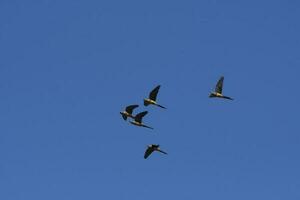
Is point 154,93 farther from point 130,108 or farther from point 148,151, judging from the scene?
point 148,151

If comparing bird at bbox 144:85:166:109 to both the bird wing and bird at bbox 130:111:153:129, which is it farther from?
the bird wing

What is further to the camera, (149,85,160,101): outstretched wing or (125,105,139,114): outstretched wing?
(125,105,139,114): outstretched wing

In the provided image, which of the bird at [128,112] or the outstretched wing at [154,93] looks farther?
the bird at [128,112]

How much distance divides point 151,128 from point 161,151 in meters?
6.80

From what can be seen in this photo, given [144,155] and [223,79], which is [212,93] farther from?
[144,155]

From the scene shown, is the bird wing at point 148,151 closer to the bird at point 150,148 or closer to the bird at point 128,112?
the bird at point 150,148

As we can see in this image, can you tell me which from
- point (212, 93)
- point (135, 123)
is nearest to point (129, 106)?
point (135, 123)

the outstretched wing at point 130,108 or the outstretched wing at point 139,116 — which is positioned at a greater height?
the outstretched wing at point 130,108

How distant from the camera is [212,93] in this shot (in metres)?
178

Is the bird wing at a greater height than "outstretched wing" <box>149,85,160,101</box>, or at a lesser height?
lesser

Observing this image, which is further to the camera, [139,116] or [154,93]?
[139,116]

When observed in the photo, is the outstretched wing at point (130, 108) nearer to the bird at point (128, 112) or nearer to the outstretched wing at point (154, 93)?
the bird at point (128, 112)

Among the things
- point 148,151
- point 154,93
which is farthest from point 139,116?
point 148,151

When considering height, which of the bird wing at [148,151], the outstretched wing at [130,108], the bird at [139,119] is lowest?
the bird wing at [148,151]
